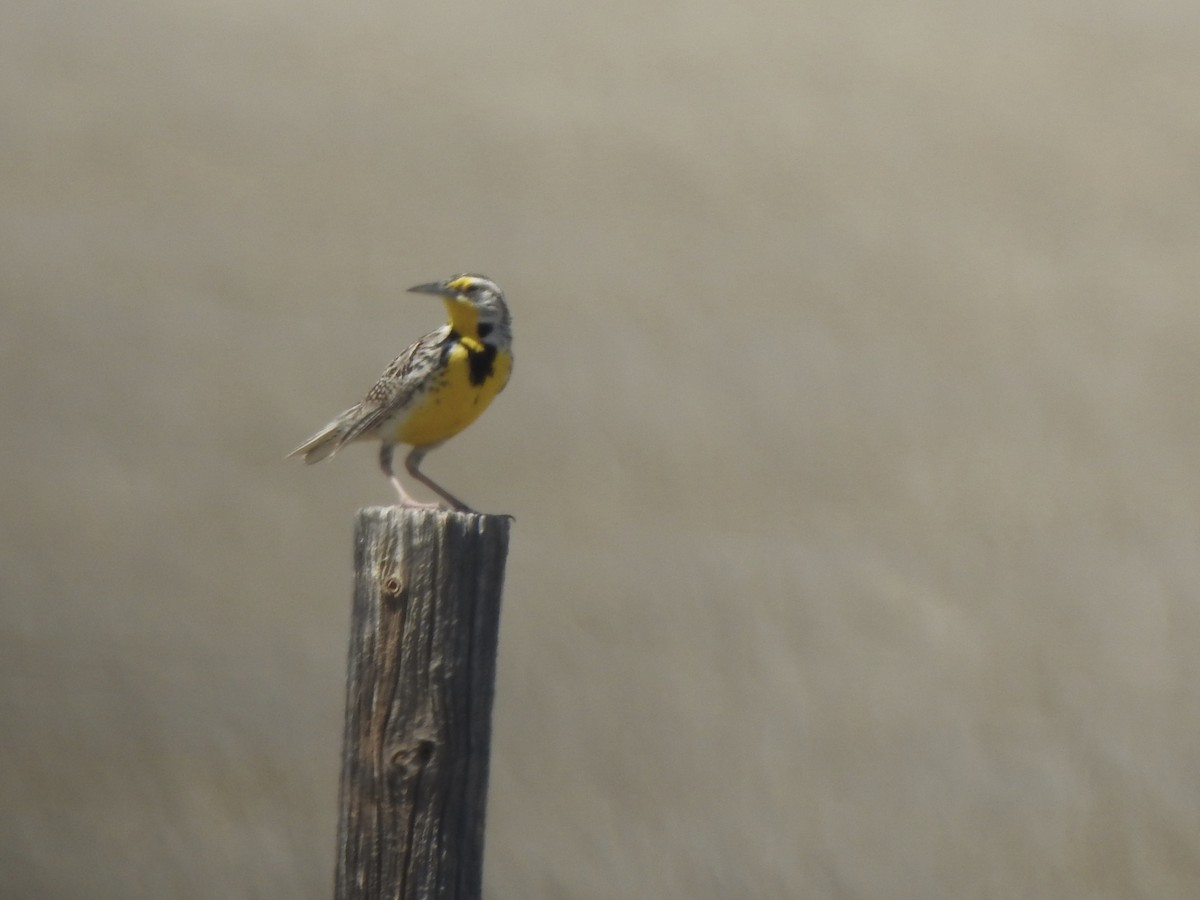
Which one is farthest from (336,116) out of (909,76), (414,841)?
(414,841)

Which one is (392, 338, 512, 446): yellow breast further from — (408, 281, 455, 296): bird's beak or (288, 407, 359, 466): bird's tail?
(288, 407, 359, 466): bird's tail

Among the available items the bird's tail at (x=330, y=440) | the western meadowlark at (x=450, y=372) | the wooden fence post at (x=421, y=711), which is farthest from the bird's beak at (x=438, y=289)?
the wooden fence post at (x=421, y=711)

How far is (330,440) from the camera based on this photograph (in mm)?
3104

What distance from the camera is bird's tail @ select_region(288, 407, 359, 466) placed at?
3014 millimetres

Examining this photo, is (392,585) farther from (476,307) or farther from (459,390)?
(476,307)

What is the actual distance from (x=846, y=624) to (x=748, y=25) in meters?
1.47

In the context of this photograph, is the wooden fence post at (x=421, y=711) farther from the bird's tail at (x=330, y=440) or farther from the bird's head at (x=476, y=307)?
the bird's tail at (x=330, y=440)

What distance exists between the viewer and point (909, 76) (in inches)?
161

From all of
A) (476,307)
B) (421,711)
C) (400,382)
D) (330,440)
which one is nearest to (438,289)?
(476,307)

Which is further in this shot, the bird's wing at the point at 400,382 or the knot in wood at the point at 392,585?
the bird's wing at the point at 400,382

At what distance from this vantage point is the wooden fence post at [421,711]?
220 cm

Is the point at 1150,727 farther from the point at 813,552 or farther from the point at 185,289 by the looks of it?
the point at 185,289

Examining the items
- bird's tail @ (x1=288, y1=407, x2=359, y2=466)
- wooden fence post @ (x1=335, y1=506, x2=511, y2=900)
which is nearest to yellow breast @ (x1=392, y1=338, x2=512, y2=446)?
bird's tail @ (x1=288, y1=407, x2=359, y2=466)

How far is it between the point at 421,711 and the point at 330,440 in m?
1.00
